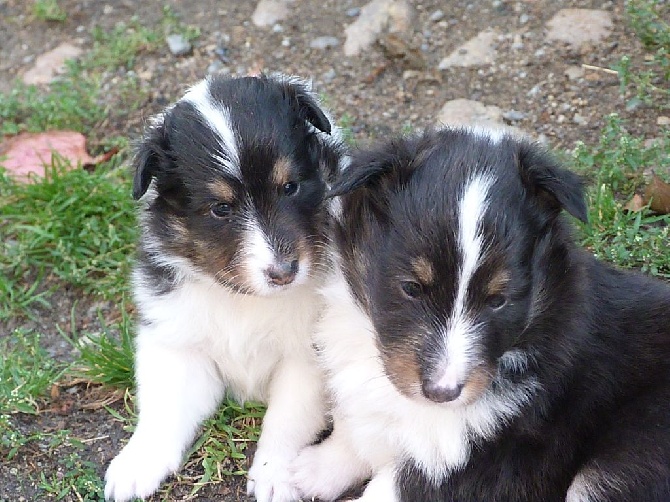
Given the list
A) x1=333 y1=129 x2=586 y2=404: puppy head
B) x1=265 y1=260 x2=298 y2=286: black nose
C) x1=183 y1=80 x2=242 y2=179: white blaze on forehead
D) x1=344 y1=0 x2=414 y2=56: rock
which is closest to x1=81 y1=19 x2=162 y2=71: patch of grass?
x1=344 y1=0 x2=414 y2=56: rock

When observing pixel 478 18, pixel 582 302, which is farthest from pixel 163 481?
pixel 478 18

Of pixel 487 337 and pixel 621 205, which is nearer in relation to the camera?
pixel 487 337

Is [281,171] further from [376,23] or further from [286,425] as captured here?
[376,23]

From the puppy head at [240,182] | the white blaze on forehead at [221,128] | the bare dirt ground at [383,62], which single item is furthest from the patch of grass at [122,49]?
the white blaze on forehead at [221,128]

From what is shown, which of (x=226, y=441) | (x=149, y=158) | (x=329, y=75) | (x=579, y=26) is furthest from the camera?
(x=329, y=75)

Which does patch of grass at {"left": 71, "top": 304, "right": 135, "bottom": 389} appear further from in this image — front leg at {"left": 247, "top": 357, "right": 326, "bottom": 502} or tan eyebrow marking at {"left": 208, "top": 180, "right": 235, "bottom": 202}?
tan eyebrow marking at {"left": 208, "top": 180, "right": 235, "bottom": 202}

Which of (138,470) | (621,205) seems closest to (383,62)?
(621,205)

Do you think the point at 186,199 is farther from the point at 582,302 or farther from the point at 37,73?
the point at 37,73
